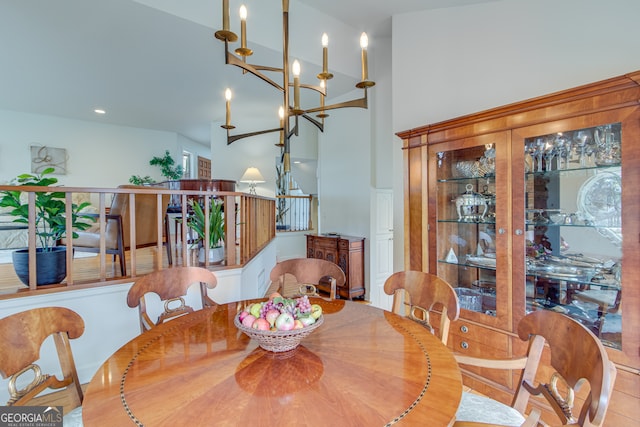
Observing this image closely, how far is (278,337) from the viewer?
3.44 ft

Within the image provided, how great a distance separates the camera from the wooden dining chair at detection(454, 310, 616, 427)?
0.79 m

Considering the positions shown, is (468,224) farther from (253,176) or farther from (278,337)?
(253,176)

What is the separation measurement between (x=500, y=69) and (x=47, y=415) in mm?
3197

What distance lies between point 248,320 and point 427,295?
102cm

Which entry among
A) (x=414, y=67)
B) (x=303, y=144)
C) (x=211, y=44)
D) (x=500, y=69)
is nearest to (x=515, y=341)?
(x=500, y=69)

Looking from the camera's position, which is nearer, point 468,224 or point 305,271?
point 305,271

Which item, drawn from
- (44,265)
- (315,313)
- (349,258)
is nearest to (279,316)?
(315,313)

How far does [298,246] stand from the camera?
6.96 meters

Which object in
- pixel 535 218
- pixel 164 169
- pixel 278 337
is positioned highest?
pixel 164 169

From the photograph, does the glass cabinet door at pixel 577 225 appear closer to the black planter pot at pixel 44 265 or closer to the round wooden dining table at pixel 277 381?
the round wooden dining table at pixel 277 381

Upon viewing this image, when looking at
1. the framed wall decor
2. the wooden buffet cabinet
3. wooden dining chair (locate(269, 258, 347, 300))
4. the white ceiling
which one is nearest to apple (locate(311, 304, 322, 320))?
wooden dining chair (locate(269, 258, 347, 300))

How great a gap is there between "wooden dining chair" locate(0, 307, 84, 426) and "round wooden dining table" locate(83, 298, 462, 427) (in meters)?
0.23

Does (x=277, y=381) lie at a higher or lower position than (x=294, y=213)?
lower

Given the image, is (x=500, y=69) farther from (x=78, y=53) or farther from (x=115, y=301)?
(x=78, y=53)
